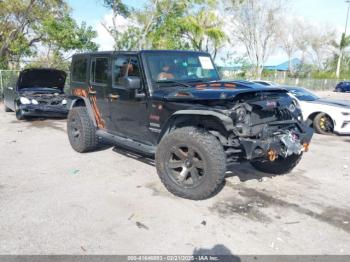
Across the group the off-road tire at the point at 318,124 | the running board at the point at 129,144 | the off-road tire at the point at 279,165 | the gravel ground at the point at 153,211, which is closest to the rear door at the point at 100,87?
the running board at the point at 129,144

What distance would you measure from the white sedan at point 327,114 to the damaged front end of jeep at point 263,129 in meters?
4.85

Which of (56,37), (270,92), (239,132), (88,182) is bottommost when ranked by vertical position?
(88,182)

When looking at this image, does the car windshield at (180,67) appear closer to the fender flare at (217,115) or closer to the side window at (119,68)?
the side window at (119,68)

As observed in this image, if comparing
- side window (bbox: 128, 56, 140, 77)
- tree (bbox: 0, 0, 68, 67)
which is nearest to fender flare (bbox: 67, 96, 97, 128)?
side window (bbox: 128, 56, 140, 77)

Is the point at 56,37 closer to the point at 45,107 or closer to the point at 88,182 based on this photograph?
the point at 45,107

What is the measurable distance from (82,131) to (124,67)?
1.63 m

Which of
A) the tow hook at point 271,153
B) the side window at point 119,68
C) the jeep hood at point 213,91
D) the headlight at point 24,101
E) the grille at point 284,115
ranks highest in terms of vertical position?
the side window at point 119,68

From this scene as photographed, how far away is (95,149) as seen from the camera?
7.09 metres

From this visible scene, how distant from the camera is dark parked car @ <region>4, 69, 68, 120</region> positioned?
34.6 feet

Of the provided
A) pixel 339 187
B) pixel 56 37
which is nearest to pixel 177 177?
pixel 339 187

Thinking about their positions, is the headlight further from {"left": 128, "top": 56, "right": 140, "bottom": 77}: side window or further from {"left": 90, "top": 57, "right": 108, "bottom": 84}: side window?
{"left": 128, "top": 56, "right": 140, "bottom": 77}: side window

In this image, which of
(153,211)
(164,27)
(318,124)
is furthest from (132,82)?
(164,27)

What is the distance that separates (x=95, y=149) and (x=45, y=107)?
433 centimetres

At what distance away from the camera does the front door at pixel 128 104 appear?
5.27 m
